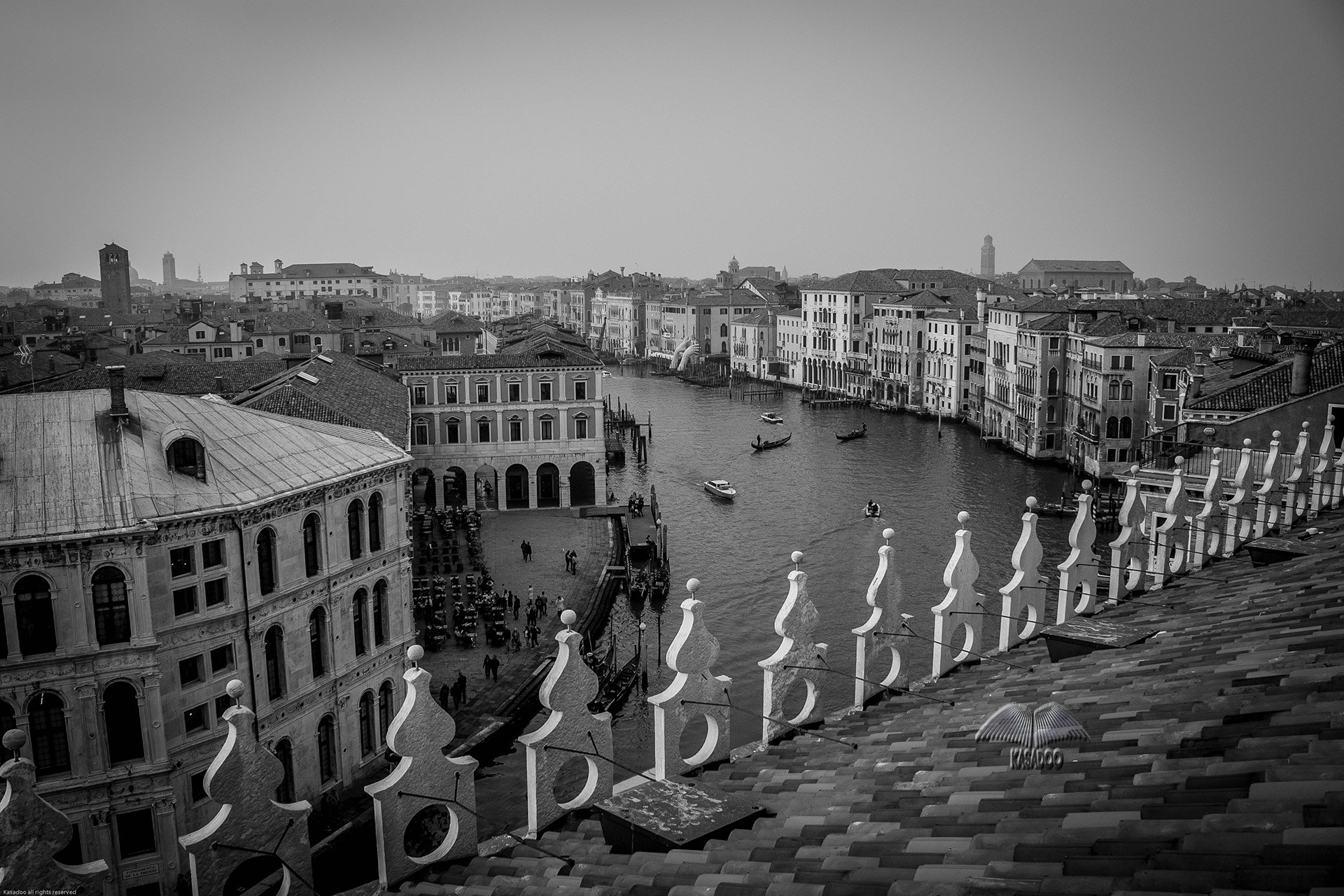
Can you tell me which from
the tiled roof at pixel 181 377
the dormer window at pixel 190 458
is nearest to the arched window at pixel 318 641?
the dormer window at pixel 190 458

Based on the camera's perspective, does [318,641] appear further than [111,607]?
Yes

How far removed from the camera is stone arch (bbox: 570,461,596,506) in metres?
46.1

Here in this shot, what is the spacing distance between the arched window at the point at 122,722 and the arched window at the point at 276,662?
275 cm

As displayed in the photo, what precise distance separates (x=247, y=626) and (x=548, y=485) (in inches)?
1100

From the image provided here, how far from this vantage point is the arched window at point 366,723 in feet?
71.9

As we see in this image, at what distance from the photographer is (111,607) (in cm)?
1645

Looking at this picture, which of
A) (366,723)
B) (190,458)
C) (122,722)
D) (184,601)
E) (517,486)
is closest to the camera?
(122,722)

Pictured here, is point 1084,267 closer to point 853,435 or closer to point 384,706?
point 853,435

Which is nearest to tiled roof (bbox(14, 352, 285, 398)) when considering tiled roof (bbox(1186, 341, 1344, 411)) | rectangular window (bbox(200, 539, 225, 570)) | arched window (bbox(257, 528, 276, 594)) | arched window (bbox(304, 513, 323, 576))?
arched window (bbox(304, 513, 323, 576))

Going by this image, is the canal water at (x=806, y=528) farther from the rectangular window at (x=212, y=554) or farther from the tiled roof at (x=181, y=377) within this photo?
the tiled roof at (x=181, y=377)

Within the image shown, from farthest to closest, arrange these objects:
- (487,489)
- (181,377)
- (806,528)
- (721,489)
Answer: (721,489) → (487,489) → (806,528) → (181,377)

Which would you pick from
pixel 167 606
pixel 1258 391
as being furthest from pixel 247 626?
pixel 1258 391

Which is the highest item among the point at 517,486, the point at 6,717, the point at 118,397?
the point at 118,397

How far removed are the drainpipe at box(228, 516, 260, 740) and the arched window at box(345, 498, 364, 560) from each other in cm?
315
